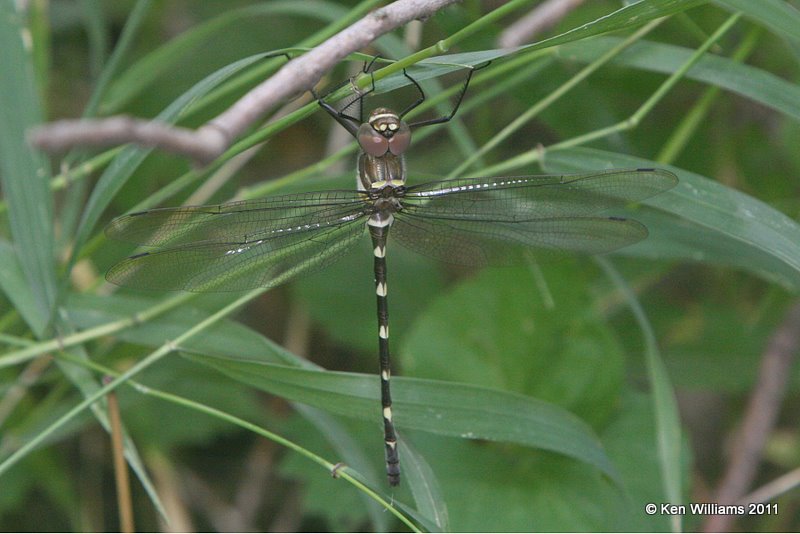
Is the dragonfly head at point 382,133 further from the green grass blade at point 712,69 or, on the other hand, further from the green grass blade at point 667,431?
the green grass blade at point 667,431

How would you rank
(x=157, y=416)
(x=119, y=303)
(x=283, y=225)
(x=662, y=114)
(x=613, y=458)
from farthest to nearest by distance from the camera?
(x=662, y=114) → (x=157, y=416) → (x=613, y=458) → (x=119, y=303) → (x=283, y=225)

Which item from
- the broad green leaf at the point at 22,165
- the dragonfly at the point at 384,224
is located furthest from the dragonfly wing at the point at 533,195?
the broad green leaf at the point at 22,165

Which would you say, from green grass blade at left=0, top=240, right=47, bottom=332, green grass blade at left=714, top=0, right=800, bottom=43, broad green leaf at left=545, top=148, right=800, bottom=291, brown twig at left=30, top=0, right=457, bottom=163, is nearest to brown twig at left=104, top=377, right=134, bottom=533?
green grass blade at left=0, top=240, right=47, bottom=332

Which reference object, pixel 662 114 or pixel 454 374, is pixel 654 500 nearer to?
pixel 454 374

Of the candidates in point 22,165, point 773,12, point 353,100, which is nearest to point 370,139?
point 353,100

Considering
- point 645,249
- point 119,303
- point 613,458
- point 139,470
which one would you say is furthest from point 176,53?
point 613,458

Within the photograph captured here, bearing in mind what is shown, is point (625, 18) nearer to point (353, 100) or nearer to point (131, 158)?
point (353, 100)

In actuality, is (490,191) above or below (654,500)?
above
